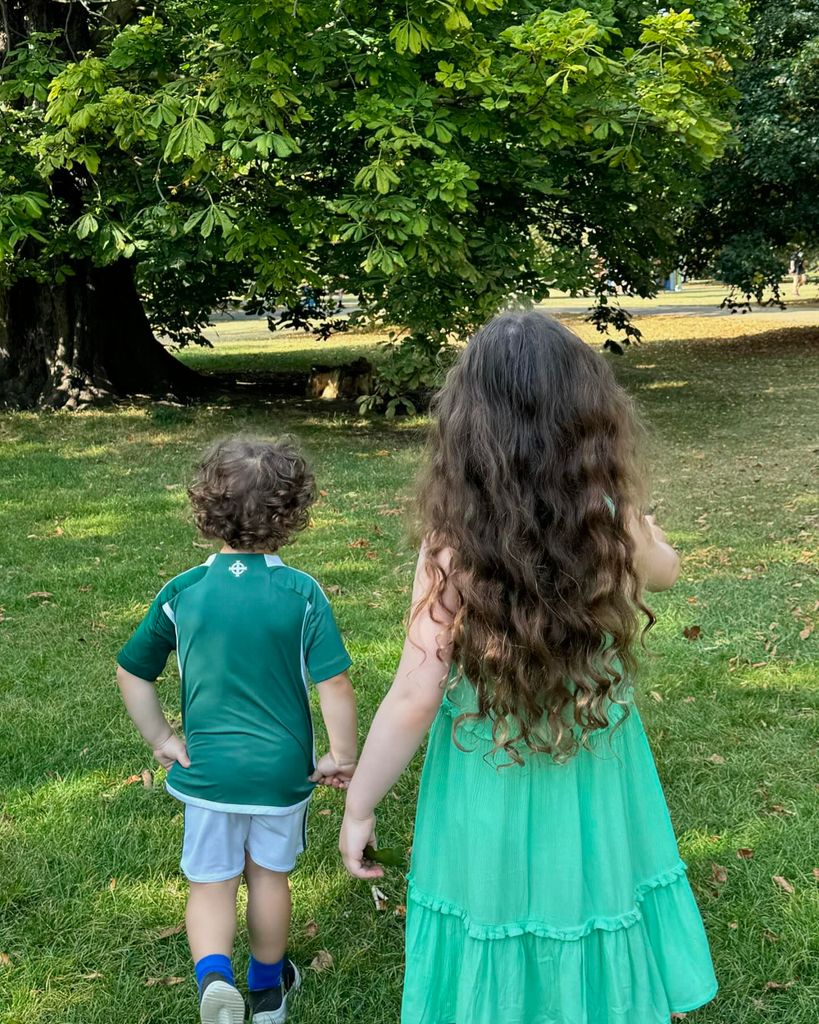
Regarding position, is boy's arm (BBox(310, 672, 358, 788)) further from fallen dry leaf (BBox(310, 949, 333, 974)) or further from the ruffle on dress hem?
fallen dry leaf (BBox(310, 949, 333, 974))

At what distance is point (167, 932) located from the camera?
2836mm

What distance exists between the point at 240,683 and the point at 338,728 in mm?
241

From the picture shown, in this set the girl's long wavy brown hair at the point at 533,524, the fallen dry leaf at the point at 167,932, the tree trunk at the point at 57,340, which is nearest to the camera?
the girl's long wavy brown hair at the point at 533,524

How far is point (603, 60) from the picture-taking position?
7.70 m

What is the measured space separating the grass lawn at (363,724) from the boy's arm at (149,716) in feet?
2.28

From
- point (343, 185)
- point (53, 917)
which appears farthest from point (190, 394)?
point (53, 917)

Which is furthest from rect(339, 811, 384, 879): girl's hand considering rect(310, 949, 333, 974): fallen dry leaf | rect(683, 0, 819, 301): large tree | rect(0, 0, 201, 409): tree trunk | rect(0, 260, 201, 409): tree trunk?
rect(683, 0, 819, 301): large tree

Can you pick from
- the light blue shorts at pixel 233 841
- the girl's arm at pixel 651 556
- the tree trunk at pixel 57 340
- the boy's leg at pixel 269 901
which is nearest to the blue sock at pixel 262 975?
the boy's leg at pixel 269 901

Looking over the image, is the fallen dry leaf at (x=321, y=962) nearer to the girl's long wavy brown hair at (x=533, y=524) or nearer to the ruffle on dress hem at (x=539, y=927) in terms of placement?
the ruffle on dress hem at (x=539, y=927)

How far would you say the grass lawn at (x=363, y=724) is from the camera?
269 centimetres

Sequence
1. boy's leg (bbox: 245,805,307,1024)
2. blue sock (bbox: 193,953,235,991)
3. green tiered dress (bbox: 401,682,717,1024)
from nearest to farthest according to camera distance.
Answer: green tiered dress (bbox: 401,682,717,1024) < blue sock (bbox: 193,953,235,991) < boy's leg (bbox: 245,805,307,1024)

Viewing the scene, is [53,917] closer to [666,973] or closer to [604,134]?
[666,973]

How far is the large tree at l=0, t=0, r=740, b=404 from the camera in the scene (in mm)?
7816

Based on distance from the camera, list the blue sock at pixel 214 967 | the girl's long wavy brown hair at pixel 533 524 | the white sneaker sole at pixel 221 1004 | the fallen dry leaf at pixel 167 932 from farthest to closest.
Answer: the fallen dry leaf at pixel 167 932 → the blue sock at pixel 214 967 → the white sneaker sole at pixel 221 1004 → the girl's long wavy brown hair at pixel 533 524
